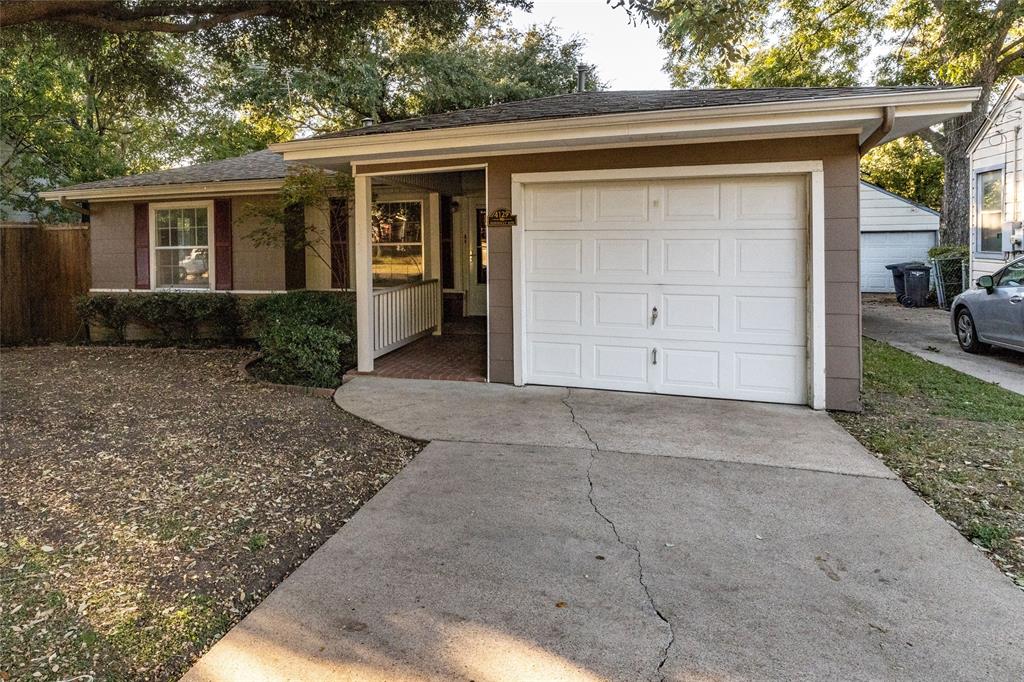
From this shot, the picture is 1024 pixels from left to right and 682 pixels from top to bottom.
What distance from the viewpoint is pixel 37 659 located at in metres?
2.39

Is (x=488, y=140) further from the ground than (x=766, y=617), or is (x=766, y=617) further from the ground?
(x=488, y=140)

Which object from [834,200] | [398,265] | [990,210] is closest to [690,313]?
[834,200]

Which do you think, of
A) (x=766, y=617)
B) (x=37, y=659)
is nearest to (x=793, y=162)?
(x=766, y=617)

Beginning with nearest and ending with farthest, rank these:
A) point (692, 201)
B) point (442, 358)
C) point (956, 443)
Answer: point (956, 443)
point (692, 201)
point (442, 358)

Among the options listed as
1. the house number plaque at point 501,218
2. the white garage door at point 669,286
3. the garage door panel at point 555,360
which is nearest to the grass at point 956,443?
the white garage door at point 669,286

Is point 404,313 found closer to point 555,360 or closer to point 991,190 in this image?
point 555,360

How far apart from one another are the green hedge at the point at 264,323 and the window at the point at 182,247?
556 mm

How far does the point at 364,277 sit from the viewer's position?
24.5ft

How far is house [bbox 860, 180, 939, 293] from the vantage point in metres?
17.7

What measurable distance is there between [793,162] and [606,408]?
9.23 ft

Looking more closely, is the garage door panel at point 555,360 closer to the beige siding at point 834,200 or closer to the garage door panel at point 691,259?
the garage door panel at point 691,259

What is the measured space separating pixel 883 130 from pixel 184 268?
10.5 meters

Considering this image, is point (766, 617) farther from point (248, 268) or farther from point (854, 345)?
point (248, 268)

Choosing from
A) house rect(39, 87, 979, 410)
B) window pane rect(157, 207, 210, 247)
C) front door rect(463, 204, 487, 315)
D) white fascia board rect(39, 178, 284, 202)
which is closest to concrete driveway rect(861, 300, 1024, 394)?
house rect(39, 87, 979, 410)
